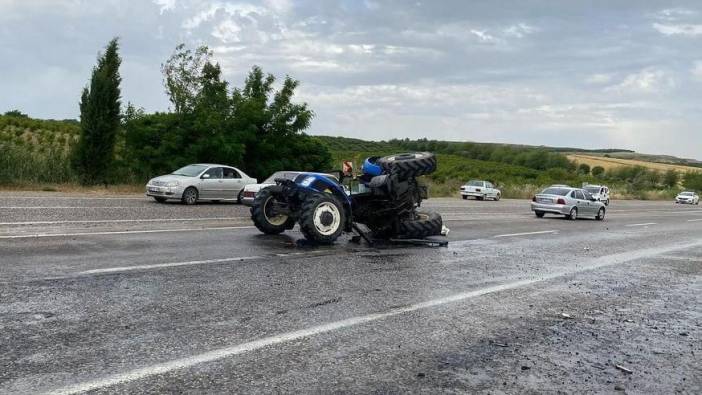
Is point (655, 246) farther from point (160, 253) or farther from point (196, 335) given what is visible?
point (196, 335)

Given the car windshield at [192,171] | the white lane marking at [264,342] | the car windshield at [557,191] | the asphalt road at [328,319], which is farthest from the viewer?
the car windshield at [557,191]

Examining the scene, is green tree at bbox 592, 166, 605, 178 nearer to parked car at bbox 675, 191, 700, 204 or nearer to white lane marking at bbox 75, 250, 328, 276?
parked car at bbox 675, 191, 700, 204

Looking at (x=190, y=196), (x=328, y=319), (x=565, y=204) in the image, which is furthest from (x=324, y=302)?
(x=565, y=204)

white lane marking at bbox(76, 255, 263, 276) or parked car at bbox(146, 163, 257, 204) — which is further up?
parked car at bbox(146, 163, 257, 204)

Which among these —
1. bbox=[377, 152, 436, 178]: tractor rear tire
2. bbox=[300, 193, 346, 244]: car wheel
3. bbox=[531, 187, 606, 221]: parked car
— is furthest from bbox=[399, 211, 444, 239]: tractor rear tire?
bbox=[531, 187, 606, 221]: parked car

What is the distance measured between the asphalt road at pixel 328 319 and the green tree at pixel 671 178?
10353 centimetres

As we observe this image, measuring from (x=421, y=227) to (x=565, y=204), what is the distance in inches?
664

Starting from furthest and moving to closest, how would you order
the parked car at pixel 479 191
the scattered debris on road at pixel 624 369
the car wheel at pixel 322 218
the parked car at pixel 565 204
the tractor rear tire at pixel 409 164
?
the parked car at pixel 479 191 → the parked car at pixel 565 204 → the tractor rear tire at pixel 409 164 → the car wheel at pixel 322 218 → the scattered debris on road at pixel 624 369

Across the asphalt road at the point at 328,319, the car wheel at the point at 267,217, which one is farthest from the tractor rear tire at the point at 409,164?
the car wheel at the point at 267,217

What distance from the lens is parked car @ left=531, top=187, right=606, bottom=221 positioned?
27375mm

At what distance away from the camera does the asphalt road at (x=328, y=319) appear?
4344 mm

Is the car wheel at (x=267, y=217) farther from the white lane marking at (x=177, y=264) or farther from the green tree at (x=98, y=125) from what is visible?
the green tree at (x=98, y=125)

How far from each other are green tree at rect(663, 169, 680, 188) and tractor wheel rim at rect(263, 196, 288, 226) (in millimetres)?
104224

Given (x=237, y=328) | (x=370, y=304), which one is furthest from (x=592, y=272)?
(x=237, y=328)
